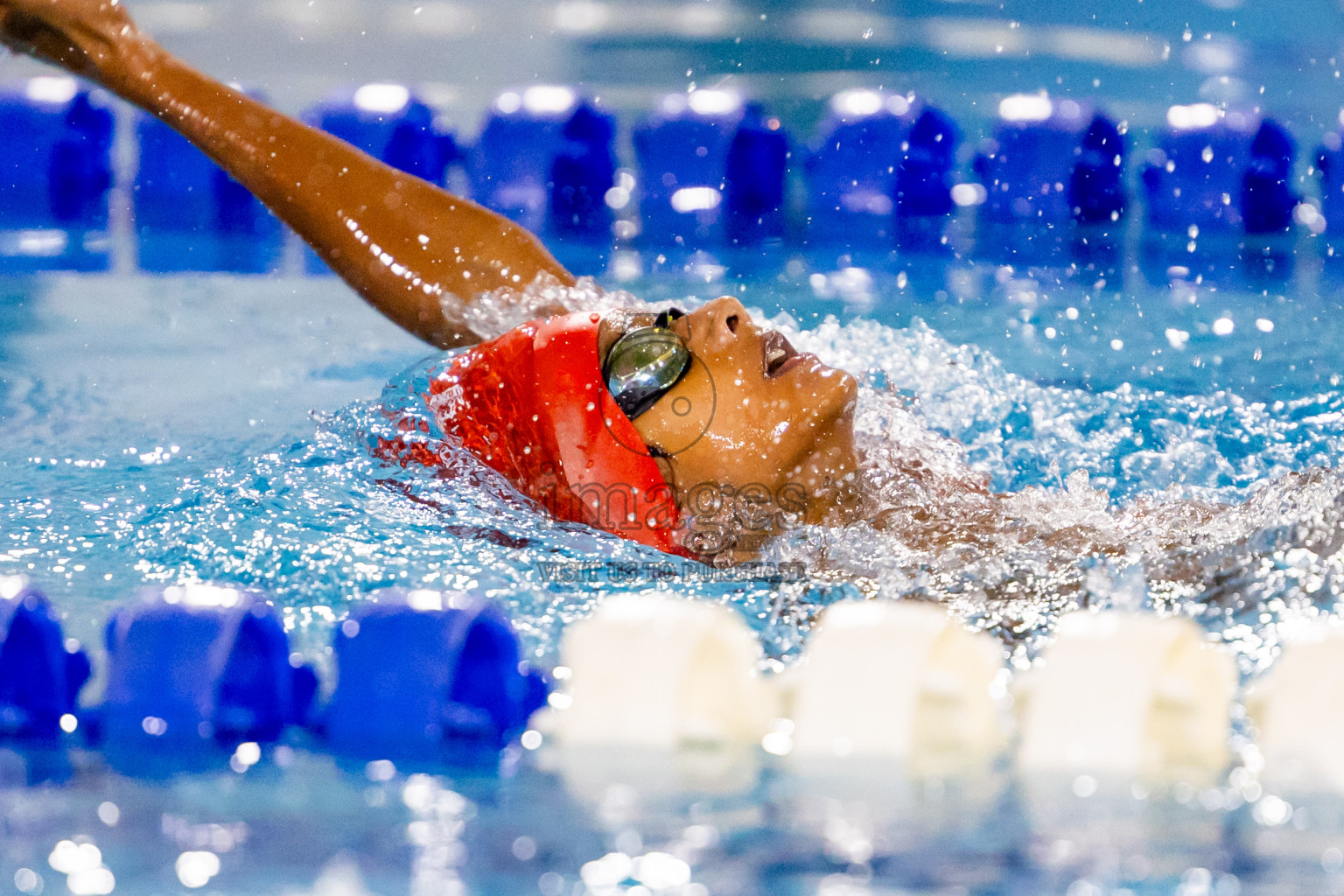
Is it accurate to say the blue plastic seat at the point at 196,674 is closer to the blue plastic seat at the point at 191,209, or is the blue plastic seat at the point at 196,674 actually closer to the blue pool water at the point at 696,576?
the blue pool water at the point at 696,576

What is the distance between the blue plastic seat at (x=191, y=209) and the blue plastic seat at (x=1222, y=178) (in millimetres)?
3130

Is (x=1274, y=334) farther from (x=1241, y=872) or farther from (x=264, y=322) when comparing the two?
(x=1241, y=872)

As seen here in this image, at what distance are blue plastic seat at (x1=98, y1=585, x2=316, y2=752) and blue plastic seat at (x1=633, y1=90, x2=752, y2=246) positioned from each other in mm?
3809

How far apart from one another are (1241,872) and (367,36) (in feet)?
21.6

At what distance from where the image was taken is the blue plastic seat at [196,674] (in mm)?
1234

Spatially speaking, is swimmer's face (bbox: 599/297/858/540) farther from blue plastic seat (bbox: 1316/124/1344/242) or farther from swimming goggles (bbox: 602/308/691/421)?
blue plastic seat (bbox: 1316/124/1344/242)

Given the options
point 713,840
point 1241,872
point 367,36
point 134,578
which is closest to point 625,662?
point 713,840

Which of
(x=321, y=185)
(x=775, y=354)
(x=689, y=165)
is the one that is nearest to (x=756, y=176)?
(x=689, y=165)

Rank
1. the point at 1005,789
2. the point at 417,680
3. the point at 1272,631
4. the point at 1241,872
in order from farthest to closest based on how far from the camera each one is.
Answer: the point at 1272,631 → the point at 417,680 → the point at 1005,789 → the point at 1241,872

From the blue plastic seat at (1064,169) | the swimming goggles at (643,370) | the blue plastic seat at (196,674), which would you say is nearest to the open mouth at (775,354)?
the swimming goggles at (643,370)

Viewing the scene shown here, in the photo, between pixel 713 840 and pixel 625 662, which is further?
pixel 625 662

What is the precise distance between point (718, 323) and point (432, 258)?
704 mm

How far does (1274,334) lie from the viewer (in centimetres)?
363

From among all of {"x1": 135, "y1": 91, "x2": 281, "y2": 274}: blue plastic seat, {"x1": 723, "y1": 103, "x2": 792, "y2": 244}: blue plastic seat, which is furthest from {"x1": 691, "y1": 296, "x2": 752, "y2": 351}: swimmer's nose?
{"x1": 723, "y1": 103, "x2": 792, "y2": 244}: blue plastic seat
